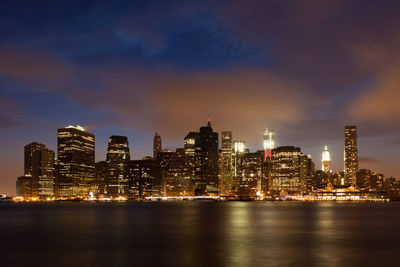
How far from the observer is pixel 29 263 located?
44.9 metres

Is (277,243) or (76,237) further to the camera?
(76,237)

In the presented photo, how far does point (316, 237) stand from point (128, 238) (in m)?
27.1

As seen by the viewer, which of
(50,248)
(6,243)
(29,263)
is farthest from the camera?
(6,243)

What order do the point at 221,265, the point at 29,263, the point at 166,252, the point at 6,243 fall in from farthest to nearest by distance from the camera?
the point at 6,243, the point at 166,252, the point at 29,263, the point at 221,265

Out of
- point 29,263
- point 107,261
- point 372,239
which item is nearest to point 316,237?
point 372,239

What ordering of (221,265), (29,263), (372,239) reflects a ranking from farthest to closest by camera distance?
(372,239) → (29,263) → (221,265)

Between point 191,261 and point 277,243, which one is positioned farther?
point 277,243

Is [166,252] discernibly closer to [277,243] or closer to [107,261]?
[107,261]

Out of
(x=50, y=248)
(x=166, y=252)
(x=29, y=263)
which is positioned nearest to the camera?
(x=29, y=263)

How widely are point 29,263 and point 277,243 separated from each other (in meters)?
30.0

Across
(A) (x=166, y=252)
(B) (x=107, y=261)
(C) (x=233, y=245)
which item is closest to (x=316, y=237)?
(C) (x=233, y=245)

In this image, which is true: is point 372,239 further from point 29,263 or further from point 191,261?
point 29,263

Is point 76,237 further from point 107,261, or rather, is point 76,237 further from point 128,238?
point 107,261

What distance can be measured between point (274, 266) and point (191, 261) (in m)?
7.88
